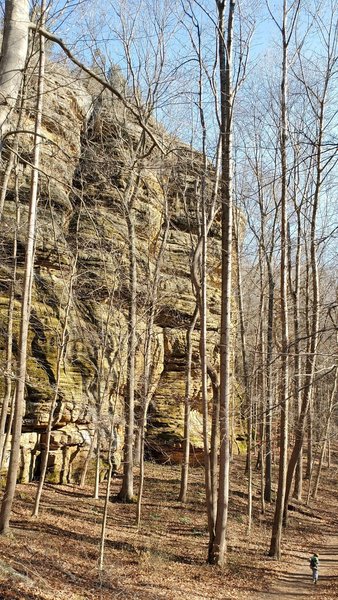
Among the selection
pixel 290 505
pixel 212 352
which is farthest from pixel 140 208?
pixel 290 505

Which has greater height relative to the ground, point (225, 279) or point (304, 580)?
point (225, 279)

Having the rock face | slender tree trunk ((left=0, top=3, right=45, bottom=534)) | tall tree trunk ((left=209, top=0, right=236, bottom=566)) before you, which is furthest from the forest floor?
the rock face

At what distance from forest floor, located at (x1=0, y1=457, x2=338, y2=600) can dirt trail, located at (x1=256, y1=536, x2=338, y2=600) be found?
3cm

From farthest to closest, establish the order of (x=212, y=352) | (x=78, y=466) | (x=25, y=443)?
(x=212, y=352) → (x=78, y=466) → (x=25, y=443)

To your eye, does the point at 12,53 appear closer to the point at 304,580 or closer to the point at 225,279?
the point at 225,279

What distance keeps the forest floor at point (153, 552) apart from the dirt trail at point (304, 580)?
3 cm

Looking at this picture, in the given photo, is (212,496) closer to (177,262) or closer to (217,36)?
(217,36)

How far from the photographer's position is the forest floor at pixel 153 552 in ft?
27.2

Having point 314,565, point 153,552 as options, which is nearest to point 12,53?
point 153,552

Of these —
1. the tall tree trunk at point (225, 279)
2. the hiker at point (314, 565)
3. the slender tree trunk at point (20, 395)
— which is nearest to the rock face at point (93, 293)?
the slender tree trunk at point (20, 395)

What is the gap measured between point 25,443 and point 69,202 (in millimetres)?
9039

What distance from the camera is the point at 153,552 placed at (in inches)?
458

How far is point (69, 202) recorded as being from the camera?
19500 millimetres

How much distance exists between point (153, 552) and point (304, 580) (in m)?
3.52
